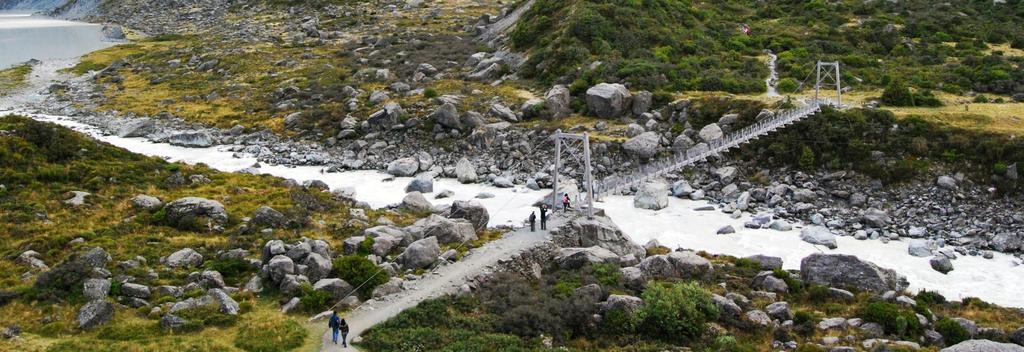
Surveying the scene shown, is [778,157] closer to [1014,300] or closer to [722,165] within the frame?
[722,165]

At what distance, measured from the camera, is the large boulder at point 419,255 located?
2978 centimetres

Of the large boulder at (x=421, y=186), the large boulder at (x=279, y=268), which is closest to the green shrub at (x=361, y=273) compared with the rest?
the large boulder at (x=279, y=268)

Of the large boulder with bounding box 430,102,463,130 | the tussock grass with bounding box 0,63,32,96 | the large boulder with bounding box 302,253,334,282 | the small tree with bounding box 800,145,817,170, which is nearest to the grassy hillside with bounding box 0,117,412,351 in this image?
the large boulder with bounding box 302,253,334,282

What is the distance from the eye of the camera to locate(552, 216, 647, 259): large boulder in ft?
110

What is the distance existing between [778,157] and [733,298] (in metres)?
23.0

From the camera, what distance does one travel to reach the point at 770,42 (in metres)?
73.8

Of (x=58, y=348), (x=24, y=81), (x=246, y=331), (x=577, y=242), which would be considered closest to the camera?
(x=58, y=348)

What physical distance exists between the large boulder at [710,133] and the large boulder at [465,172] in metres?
15.9

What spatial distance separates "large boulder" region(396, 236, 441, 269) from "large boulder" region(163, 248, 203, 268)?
8224 mm

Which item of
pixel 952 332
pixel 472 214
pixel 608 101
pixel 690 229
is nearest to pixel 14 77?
pixel 608 101

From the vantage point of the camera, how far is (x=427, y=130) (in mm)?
57500

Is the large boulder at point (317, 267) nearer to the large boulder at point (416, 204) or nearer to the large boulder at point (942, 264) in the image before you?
the large boulder at point (416, 204)

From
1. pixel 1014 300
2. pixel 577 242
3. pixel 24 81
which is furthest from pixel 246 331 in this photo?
pixel 24 81

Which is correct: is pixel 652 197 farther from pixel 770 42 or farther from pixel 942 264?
pixel 770 42
